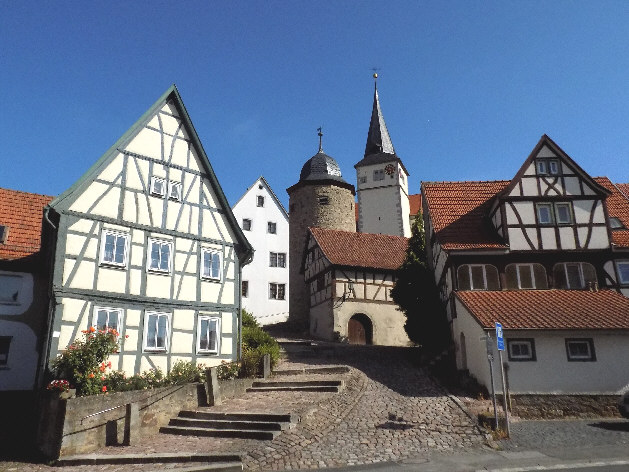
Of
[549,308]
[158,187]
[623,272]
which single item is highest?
[158,187]

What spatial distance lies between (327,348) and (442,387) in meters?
8.01

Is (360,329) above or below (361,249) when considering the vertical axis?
below

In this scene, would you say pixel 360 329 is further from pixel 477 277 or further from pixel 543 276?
pixel 543 276

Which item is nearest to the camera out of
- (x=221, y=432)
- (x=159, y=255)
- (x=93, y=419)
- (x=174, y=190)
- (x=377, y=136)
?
(x=93, y=419)

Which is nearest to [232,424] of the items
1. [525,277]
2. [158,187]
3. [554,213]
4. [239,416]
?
[239,416]

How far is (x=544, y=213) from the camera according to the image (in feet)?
71.9

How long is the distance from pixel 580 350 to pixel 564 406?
6.90ft

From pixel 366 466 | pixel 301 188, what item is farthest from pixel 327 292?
pixel 366 466

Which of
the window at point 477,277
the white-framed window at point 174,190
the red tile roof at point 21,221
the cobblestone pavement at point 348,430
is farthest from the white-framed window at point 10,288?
the window at point 477,277

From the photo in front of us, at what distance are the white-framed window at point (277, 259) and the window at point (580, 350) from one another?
91.4ft

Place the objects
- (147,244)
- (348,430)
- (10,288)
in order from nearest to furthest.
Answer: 1. (348,430)
2. (10,288)
3. (147,244)

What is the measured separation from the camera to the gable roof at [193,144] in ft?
55.1

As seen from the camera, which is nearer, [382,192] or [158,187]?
[158,187]

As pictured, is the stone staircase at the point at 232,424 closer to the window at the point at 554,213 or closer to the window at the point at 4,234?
the window at the point at 4,234
